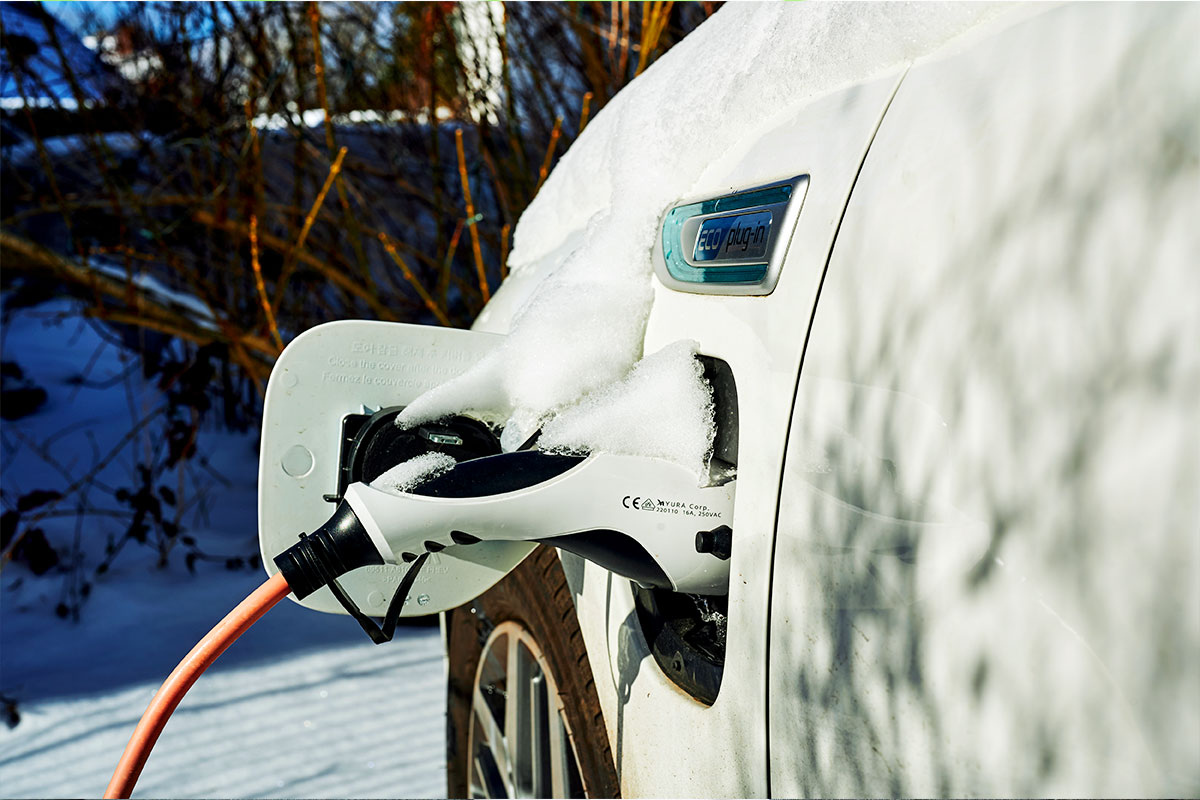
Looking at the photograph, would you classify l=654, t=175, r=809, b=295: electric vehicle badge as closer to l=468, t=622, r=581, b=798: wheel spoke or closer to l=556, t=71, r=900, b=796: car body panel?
l=556, t=71, r=900, b=796: car body panel

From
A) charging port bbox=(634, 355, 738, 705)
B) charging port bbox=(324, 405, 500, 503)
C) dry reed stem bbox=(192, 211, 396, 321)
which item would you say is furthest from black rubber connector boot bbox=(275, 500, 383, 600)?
dry reed stem bbox=(192, 211, 396, 321)

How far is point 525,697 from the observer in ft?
5.58

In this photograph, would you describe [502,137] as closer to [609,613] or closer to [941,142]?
[609,613]

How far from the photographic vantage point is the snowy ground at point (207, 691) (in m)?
2.75

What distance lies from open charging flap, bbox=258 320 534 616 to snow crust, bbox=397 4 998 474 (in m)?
0.10

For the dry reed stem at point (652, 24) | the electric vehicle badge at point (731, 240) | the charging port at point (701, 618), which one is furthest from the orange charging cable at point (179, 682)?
the dry reed stem at point (652, 24)

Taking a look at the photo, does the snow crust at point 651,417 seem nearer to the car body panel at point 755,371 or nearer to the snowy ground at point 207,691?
the car body panel at point 755,371

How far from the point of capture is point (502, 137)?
424cm

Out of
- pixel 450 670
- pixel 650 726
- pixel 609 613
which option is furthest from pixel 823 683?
pixel 450 670

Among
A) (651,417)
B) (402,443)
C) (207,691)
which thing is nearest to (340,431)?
(402,443)

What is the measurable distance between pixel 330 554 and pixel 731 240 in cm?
59

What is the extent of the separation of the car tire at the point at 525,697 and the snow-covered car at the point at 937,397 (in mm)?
217

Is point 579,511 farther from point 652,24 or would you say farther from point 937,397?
point 652,24

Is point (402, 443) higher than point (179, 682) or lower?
higher
